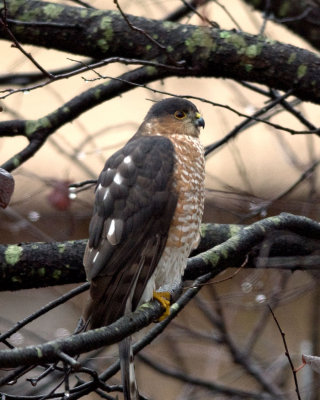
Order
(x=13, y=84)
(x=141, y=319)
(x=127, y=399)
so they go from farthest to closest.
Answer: (x=13, y=84) → (x=127, y=399) → (x=141, y=319)

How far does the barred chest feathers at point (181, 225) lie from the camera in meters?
2.91

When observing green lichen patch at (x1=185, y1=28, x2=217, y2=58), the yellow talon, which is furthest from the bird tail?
green lichen patch at (x1=185, y1=28, x2=217, y2=58)

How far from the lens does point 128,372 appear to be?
279 centimetres

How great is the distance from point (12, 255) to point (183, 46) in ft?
→ 4.05

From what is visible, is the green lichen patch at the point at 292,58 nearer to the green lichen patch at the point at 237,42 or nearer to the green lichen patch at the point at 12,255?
the green lichen patch at the point at 237,42

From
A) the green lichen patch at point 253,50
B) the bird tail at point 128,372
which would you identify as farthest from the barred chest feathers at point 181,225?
the green lichen patch at point 253,50

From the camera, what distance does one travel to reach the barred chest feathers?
2906 mm

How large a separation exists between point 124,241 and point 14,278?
625mm

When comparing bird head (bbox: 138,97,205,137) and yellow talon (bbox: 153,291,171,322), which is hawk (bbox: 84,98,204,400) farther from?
bird head (bbox: 138,97,205,137)

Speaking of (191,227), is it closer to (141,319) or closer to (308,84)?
(141,319)

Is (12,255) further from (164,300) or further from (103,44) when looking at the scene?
(103,44)

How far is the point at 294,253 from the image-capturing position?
3.45 metres

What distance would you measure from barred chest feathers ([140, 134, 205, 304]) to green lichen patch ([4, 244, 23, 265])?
1.82ft

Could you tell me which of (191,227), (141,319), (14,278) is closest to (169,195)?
(191,227)
